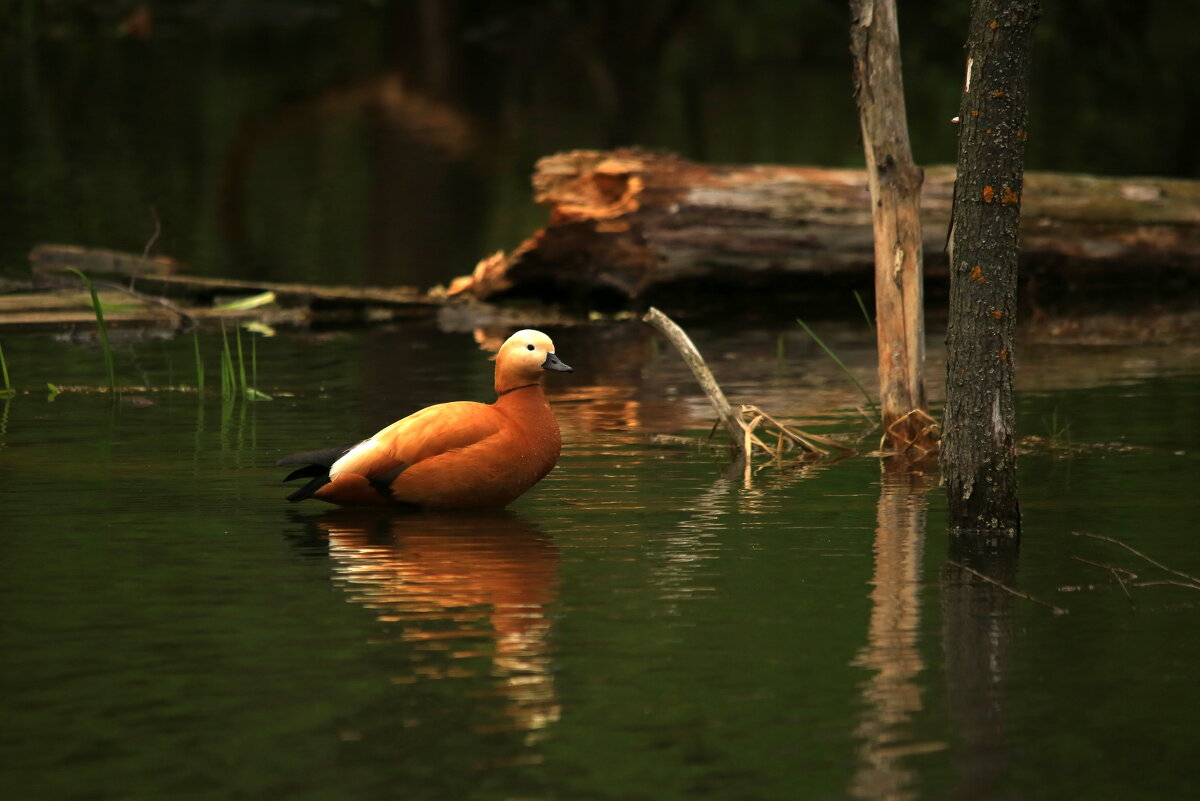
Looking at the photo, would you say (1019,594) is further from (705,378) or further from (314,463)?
(705,378)

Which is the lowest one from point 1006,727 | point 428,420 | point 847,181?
point 1006,727

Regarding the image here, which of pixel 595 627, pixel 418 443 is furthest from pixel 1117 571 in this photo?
pixel 418 443

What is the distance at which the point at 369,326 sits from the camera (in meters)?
16.8

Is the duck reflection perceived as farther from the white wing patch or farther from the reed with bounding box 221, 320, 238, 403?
the reed with bounding box 221, 320, 238, 403

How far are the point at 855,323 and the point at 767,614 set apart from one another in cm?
992

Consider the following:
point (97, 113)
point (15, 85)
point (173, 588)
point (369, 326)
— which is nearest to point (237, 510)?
point (173, 588)

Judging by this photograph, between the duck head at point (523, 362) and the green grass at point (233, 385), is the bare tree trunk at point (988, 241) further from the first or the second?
the green grass at point (233, 385)

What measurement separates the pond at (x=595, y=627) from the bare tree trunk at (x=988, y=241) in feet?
1.67

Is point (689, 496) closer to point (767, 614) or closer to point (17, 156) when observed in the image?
point (767, 614)

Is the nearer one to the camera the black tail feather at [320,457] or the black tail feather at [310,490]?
the black tail feather at [310,490]

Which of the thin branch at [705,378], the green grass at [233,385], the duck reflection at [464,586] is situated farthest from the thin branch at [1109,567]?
the green grass at [233,385]

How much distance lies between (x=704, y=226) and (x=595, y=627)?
1003 cm

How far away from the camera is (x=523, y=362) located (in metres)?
9.26

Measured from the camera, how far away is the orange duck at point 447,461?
898 centimetres
